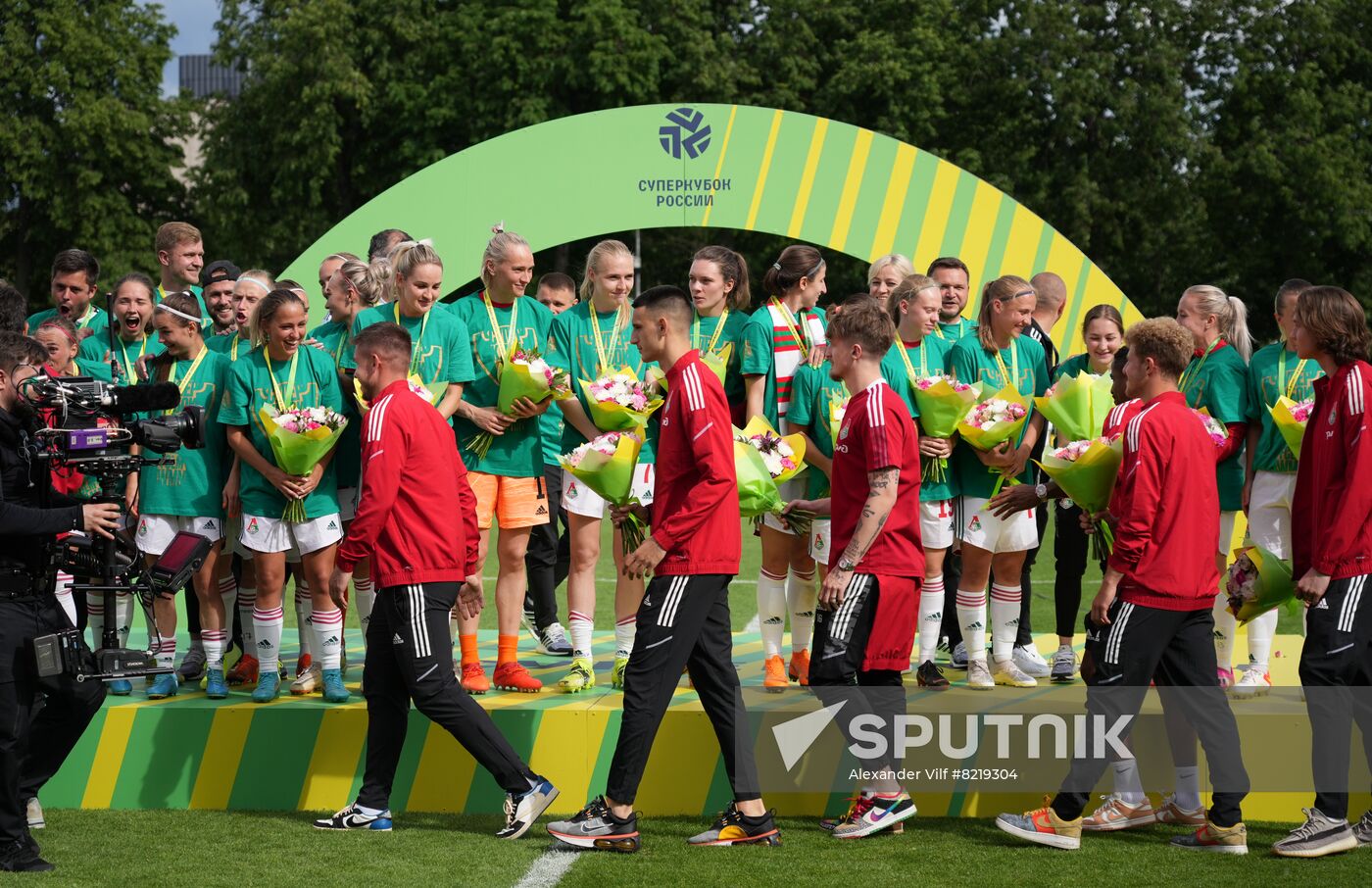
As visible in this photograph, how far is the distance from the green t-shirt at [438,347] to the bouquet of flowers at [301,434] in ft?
1.55

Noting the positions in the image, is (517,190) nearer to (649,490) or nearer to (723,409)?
(649,490)

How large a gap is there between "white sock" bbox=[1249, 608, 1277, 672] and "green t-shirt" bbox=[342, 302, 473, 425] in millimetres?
4065

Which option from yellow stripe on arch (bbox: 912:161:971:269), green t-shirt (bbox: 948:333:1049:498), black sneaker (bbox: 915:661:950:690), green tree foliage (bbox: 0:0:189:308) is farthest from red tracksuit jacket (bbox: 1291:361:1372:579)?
green tree foliage (bbox: 0:0:189:308)

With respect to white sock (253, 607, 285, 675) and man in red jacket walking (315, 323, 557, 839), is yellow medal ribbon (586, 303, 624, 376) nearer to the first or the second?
man in red jacket walking (315, 323, 557, 839)

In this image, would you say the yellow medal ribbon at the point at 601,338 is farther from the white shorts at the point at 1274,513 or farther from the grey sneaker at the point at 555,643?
the white shorts at the point at 1274,513

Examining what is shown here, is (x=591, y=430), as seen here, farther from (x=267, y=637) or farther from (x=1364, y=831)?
(x=1364, y=831)

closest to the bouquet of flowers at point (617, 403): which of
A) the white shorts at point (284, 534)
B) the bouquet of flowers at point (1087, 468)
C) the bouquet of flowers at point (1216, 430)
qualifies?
the white shorts at point (284, 534)

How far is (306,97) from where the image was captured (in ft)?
108

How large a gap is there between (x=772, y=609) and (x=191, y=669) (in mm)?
3004

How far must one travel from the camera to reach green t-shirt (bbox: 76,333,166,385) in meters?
7.77

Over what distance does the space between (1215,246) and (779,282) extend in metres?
29.7

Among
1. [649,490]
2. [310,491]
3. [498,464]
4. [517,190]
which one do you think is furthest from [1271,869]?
[517,190]

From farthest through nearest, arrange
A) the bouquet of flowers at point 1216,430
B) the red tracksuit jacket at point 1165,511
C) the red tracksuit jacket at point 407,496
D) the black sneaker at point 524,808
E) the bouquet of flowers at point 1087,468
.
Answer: the bouquet of flowers at point 1216,430
the bouquet of flowers at point 1087,468
the black sneaker at point 524,808
the red tracksuit jacket at point 407,496
the red tracksuit jacket at point 1165,511

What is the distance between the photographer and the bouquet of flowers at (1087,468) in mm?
6188
